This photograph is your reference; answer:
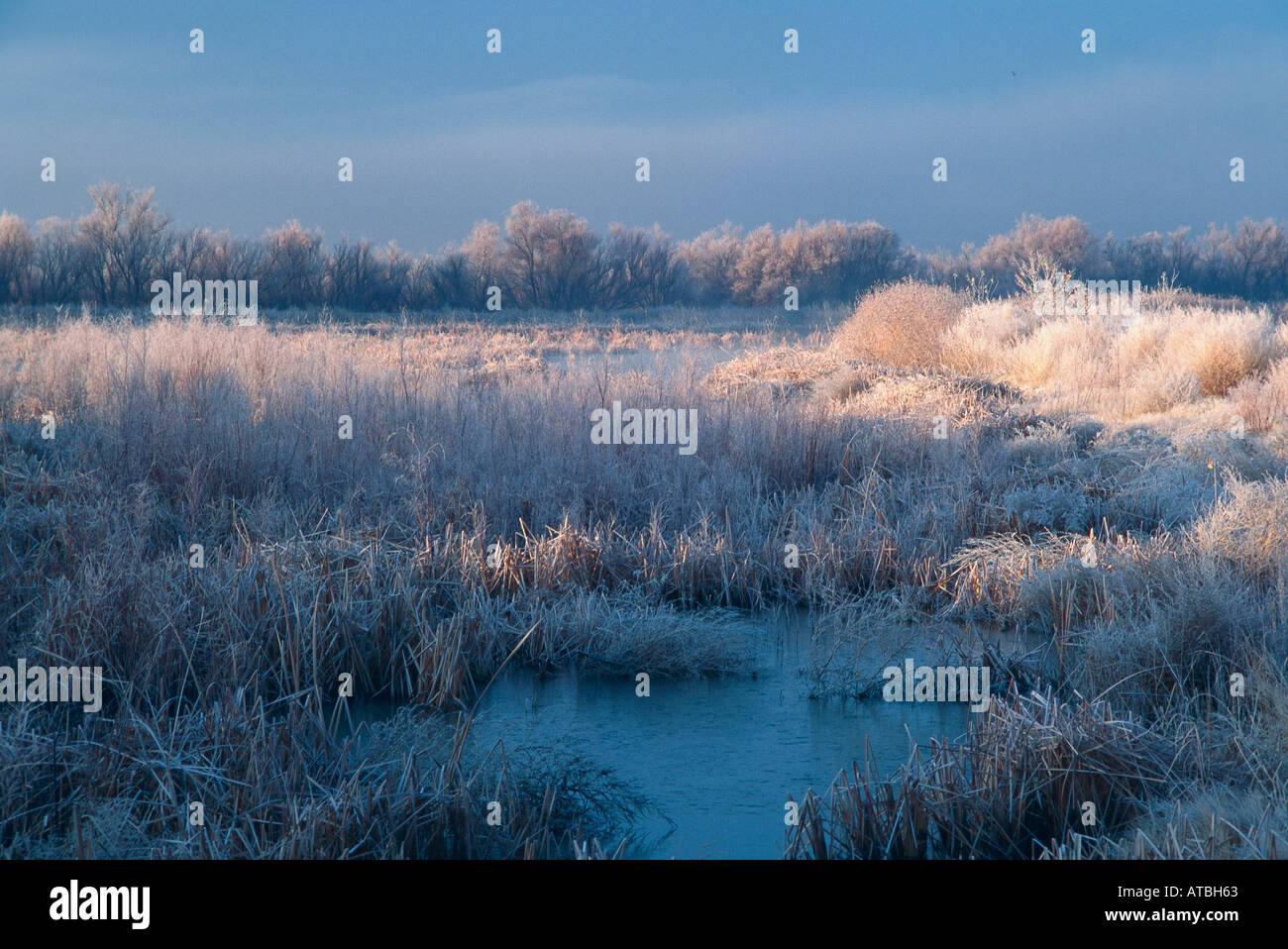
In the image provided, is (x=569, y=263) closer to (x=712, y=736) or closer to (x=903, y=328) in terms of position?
(x=903, y=328)

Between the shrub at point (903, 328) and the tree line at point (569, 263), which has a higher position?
the tree line at point (569, 263)

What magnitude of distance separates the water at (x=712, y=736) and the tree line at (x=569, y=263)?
21.9 meters

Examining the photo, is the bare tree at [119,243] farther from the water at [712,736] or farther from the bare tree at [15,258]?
the water at [712,736]

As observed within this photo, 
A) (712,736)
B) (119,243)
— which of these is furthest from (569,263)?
(712,736)

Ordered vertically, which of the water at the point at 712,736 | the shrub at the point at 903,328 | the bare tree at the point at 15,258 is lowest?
the water at the point at 712,736

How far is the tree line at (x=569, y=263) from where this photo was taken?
25.9 m

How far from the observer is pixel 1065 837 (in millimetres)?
3686

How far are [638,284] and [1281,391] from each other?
2763 centimetres

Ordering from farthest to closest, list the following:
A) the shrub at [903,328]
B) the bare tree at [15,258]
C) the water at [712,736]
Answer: the bare tree at [15,258] → the shrub at [903,328] → the water at [712,736]

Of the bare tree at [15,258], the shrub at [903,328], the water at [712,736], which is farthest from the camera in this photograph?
the bare tree at [15,258]

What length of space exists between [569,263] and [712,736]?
31.9 metres

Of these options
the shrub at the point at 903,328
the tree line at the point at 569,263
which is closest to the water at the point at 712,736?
the shrub at the point at 903,328

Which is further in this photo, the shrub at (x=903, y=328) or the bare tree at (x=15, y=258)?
the bare tree at (x=15, y=258)
